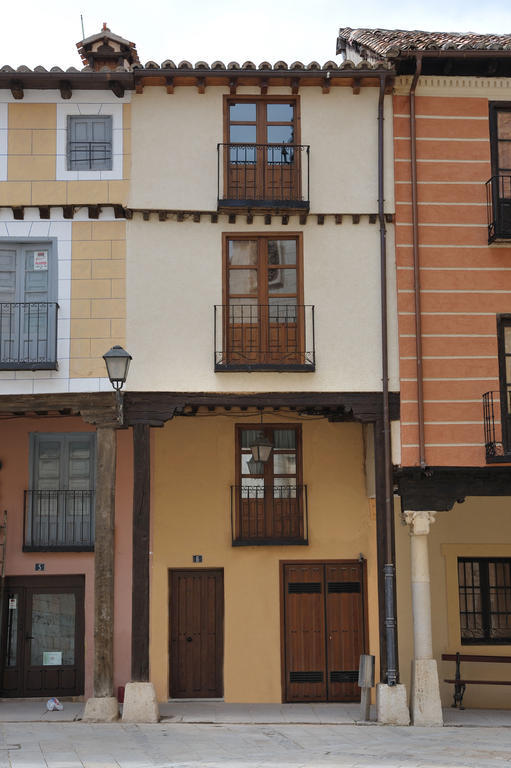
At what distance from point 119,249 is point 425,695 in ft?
27.3

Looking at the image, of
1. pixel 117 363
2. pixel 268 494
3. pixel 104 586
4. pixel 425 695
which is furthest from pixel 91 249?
pixel 425 695

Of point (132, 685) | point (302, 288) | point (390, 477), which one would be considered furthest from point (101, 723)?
point (302, 288)

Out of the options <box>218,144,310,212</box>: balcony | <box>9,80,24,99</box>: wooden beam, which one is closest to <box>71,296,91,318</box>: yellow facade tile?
<box>218,144,310,212</box>: balcony

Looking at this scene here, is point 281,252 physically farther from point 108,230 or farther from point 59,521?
point 59,521

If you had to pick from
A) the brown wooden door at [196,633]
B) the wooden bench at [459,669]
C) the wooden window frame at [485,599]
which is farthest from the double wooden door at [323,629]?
the wooden window frame at [485,599]

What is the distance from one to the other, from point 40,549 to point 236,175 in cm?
730

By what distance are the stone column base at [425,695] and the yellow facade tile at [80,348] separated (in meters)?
6.94

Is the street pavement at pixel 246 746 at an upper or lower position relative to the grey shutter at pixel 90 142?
lower

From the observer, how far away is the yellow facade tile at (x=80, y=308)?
16281 mm

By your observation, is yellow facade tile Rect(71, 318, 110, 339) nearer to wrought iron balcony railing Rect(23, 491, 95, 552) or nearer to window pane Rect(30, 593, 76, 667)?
wrought iron balcony railing Rect(23, 491, 95, 552)

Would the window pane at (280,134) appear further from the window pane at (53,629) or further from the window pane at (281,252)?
the window pane at (53,629)

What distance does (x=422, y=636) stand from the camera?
15984 mm

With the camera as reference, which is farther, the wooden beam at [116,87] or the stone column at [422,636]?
the wooden beam at [116,87]

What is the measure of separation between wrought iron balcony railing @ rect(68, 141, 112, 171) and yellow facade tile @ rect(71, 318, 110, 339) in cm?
252
